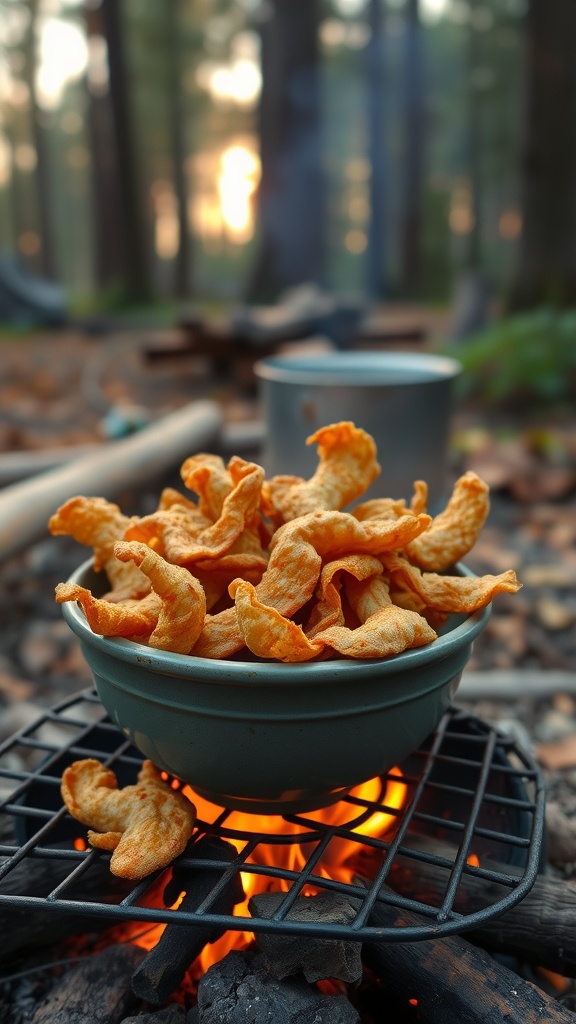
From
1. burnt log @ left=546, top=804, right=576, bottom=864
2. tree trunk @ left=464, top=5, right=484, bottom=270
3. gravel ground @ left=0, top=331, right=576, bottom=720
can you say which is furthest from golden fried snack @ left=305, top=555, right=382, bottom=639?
tree trunk @ left=464, top=5, right=484, bottom=270

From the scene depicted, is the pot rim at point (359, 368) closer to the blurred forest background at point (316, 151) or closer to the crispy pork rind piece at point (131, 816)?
the crispy pork rind piece at point (131, 816)

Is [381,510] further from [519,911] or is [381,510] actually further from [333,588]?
[519,911]

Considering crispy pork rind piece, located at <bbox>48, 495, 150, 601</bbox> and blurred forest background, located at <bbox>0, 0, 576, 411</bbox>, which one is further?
blurred forest background, located at <bbox>0, 0, 576, 411</bbox>

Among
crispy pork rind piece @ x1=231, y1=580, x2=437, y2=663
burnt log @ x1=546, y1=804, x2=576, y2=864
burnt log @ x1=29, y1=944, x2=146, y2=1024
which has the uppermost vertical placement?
crispy pork rind piece @ x1=231, y1=580, x2=437, y2=663

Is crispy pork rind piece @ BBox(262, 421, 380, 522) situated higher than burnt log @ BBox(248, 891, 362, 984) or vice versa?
crispy pork rind piece @ BBox(262, 421, 380, 522)

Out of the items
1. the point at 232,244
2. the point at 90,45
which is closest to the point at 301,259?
the point at 90,45

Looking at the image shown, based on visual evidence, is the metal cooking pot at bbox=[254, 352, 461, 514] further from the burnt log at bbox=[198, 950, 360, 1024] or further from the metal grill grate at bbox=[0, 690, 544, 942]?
the burnt log at bbox=[198, 950, 360, 1024]
